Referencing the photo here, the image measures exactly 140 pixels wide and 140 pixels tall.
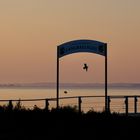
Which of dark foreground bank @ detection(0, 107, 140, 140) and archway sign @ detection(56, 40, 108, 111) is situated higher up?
archway sign @ detection(56, 40, 108, 111)

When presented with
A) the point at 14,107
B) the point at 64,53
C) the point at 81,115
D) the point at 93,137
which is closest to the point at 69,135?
the point at 93,137

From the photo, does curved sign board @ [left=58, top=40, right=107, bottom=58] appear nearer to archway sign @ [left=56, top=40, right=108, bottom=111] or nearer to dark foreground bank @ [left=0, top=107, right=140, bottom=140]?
archway sign @ [left=56, top=40, right=108, bottom=111]

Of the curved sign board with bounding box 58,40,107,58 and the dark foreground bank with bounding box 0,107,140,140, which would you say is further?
the curved sign board with bounding box 58,40,107,58

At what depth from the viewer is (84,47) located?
31953 mm

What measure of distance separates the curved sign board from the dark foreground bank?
274 inches

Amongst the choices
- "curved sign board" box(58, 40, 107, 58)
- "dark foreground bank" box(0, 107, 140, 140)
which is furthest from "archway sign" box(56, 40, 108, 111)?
"dark foreground bank" box(0, 107, 140, 140)

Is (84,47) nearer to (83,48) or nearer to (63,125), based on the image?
(83,48)

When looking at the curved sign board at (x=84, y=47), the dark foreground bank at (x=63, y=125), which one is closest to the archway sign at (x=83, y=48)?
the curved sign board at (x=84, y=47)

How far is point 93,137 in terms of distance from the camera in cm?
2055

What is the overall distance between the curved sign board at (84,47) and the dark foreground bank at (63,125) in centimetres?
695

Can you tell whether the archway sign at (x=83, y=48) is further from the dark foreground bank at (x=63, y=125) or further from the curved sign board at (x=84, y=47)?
the dark foreground bank at (x=63, y=125)

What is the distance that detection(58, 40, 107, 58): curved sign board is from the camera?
3183cm

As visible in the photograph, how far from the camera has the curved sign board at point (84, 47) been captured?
31.8 meters

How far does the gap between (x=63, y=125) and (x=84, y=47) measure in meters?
10.3
